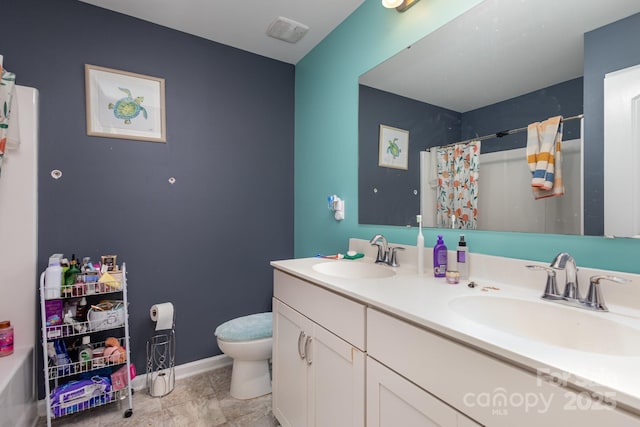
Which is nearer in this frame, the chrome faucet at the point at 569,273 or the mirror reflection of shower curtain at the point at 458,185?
the chrome faucet at the point at 569,273

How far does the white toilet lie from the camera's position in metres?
1.86

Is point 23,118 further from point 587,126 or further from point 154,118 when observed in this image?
point 587,126

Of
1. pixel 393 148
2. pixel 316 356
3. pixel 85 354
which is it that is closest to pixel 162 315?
pixel 85 354

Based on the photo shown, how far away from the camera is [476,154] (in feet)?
4.43

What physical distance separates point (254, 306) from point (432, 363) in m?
1.92

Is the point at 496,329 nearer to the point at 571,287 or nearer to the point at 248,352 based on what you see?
the point at 571,287

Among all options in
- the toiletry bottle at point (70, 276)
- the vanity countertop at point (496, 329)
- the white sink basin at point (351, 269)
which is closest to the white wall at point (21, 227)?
the toiletry bottle at point (70, 276)

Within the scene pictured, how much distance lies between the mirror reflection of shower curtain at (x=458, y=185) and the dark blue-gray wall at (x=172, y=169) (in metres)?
1.45

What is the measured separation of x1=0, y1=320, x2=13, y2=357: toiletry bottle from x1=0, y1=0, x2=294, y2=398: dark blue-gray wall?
330 mm

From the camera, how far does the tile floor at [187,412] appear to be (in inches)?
66.8

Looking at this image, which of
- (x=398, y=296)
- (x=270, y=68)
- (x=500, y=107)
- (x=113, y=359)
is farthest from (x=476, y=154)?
(x=113, y=359)

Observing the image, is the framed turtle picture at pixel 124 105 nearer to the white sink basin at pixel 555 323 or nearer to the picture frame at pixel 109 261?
the picture frame at pixel 109 261

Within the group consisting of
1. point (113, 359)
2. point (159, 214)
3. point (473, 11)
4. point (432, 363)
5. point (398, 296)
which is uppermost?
point (473, 11)

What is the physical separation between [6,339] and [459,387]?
2.20 m
